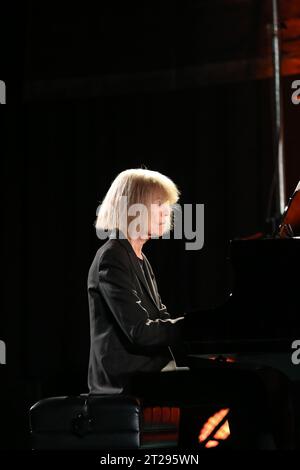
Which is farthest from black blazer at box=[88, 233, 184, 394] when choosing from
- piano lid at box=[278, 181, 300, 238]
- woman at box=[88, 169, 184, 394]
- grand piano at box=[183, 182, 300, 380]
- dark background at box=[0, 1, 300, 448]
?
dark background at box=[0, 1, 300, 448]

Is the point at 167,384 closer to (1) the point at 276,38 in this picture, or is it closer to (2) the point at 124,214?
(2) the point at 124,214

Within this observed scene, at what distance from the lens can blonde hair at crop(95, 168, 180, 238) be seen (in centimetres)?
251

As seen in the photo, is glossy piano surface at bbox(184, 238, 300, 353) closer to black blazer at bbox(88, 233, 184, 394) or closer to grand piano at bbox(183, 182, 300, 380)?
grand piano at bbox(183, 182, 300, 380)

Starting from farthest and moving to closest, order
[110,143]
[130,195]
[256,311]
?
1. [110,143]
2. [130,195]
3. [256,311]

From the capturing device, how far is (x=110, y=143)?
5.29 m

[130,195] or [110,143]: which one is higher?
[110,143]

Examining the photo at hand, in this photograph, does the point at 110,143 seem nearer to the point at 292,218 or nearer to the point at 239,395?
the point at 292,218

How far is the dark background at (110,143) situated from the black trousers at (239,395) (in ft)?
8.54

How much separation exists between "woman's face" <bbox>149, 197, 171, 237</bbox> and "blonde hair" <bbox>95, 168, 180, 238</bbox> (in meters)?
0.01

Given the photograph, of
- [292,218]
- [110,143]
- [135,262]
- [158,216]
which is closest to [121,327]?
[135,262]

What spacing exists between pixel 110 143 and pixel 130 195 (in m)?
2.84

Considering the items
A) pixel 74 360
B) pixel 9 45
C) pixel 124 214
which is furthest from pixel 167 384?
pixel 9 45

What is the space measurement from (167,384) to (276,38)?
2941mm

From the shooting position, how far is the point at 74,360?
205 inches
